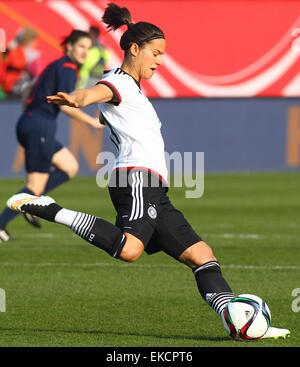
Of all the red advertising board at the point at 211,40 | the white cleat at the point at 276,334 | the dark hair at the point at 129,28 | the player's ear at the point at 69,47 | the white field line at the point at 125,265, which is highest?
the red advertising board at the point at 211,40

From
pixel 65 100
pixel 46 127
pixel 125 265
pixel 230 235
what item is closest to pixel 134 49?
pixel 65 100

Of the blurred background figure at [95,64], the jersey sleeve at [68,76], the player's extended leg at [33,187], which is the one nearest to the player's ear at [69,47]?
the jersey sleeve at [68,76]

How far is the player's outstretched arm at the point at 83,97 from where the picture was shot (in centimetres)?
759

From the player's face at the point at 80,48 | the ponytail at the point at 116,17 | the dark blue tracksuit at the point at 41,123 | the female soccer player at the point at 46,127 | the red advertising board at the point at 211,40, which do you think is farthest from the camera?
the red advertising board at the point at 211,40

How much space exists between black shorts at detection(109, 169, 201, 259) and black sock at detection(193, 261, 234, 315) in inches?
8.1

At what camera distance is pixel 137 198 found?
8234 millimetres

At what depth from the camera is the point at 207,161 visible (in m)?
26.6

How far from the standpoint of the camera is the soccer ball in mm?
8008

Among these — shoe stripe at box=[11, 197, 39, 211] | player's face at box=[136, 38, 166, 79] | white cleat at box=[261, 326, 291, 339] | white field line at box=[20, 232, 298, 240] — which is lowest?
white cleat at box=[261, 326, 291, 339]

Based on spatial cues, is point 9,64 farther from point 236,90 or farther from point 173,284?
point 173,284

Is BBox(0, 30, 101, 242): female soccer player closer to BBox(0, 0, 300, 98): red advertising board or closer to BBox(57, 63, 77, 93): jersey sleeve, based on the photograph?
BBox(57, 63, 77, 93): jersey sleeve

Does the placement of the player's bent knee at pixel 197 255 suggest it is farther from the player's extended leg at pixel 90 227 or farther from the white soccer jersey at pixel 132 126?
the white soccer jersey at pixel 132 126

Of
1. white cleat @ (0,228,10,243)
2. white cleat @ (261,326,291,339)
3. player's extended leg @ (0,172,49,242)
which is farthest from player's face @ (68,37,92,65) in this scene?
white cleat @ (261,326,291,339)

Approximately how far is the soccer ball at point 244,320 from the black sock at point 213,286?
3.3 inches
